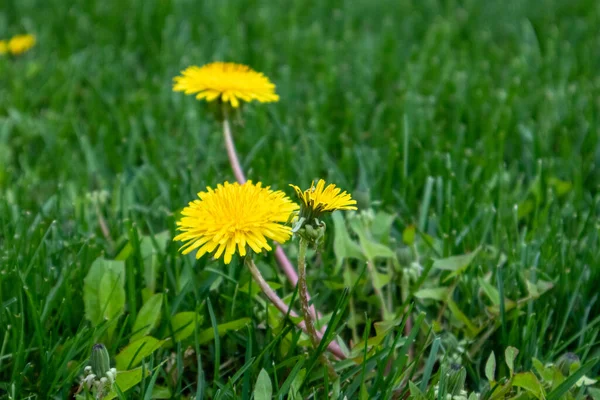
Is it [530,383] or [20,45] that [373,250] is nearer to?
[530,383]

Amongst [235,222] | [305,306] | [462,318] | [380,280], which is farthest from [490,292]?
[235,222]

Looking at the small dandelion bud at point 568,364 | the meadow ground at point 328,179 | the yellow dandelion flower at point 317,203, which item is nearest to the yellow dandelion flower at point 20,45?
the meadow ground at point 328,179

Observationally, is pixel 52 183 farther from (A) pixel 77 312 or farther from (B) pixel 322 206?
(B) pixel 322 206

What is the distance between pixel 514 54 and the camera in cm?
327

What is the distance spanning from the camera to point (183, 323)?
A: 150 centimetres

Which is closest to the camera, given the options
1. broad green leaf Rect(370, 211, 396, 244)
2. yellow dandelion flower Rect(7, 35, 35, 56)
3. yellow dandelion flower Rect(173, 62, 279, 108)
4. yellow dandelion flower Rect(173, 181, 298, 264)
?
yellow dandelion flower Rect(173, 181, 298, 264)

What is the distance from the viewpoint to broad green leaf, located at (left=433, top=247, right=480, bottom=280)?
161 cm

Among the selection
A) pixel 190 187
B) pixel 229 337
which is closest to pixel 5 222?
pixel 190 187

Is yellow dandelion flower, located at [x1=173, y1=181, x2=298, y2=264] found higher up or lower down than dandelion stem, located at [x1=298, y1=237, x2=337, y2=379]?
higher up

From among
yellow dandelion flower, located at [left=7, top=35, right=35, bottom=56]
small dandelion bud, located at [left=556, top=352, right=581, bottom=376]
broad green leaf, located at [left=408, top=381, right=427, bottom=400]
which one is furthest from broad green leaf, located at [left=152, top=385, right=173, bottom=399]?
yellow dandelion flower, located at [left=7, top=35, right=35, bottom=56]

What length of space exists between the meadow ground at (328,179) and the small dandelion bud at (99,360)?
0.05 m

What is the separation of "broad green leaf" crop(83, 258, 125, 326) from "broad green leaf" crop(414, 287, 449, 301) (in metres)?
0.64

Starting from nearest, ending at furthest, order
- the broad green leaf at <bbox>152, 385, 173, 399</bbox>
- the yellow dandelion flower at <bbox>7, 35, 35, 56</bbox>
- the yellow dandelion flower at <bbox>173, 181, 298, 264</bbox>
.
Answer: the yellow dandelion flower at <bbox>173, 181, 298, 264</bbox> < the broad green leaf at <bbox>152, 385, 173, 399</bbox> < the yellow dandelion flower at <bbox>7, 35, 35, 56</bbox>

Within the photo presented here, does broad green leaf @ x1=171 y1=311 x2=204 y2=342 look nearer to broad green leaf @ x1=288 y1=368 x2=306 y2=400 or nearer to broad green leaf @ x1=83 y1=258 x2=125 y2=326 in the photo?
broad green leaf @ x1=83 y1=258 x2=125 y2=326
